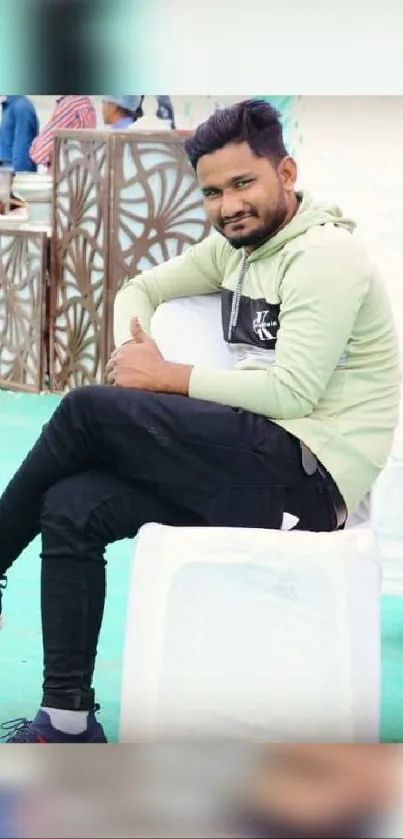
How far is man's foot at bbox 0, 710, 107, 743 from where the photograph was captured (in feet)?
6.48

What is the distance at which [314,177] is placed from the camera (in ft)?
6.63

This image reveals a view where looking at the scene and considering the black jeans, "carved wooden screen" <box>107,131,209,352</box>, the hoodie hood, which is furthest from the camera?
"carved wooden screen" <box>107,131,209,352</box>

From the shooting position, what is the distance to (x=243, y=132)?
1.95 m

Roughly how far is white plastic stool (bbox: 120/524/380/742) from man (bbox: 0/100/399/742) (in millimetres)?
64

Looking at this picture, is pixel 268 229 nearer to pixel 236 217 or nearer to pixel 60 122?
pixel 236 217

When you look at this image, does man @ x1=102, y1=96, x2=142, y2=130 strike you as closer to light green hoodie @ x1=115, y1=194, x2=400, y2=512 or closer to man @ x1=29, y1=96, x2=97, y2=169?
man @ x1=29, y1=96, x2=97, y2=169

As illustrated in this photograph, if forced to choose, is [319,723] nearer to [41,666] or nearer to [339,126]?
[41,666]

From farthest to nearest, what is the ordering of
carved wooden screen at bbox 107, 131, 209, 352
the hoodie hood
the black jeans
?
carved wooden screen at bbox 107, 131, 209, 352 → the hoodie hood → the black jeans

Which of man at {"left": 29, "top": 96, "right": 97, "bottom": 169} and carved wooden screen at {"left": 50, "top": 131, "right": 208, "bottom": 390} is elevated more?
man at {"left": 29, "top": 96, "right": 97, "bottom": 169}

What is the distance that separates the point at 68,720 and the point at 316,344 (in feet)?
3.18

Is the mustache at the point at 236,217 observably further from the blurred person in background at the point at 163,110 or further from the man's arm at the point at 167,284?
the blurred person in background at the point at 163,110

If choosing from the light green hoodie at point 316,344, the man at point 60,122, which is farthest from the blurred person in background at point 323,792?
the man at point 60,122

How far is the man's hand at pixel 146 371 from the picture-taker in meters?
1.86

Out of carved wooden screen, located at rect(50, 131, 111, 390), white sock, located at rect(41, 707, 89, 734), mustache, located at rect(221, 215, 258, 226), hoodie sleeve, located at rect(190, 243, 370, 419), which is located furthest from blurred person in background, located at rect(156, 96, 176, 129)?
white sock, located at rect(41, 707, 89, 734)
